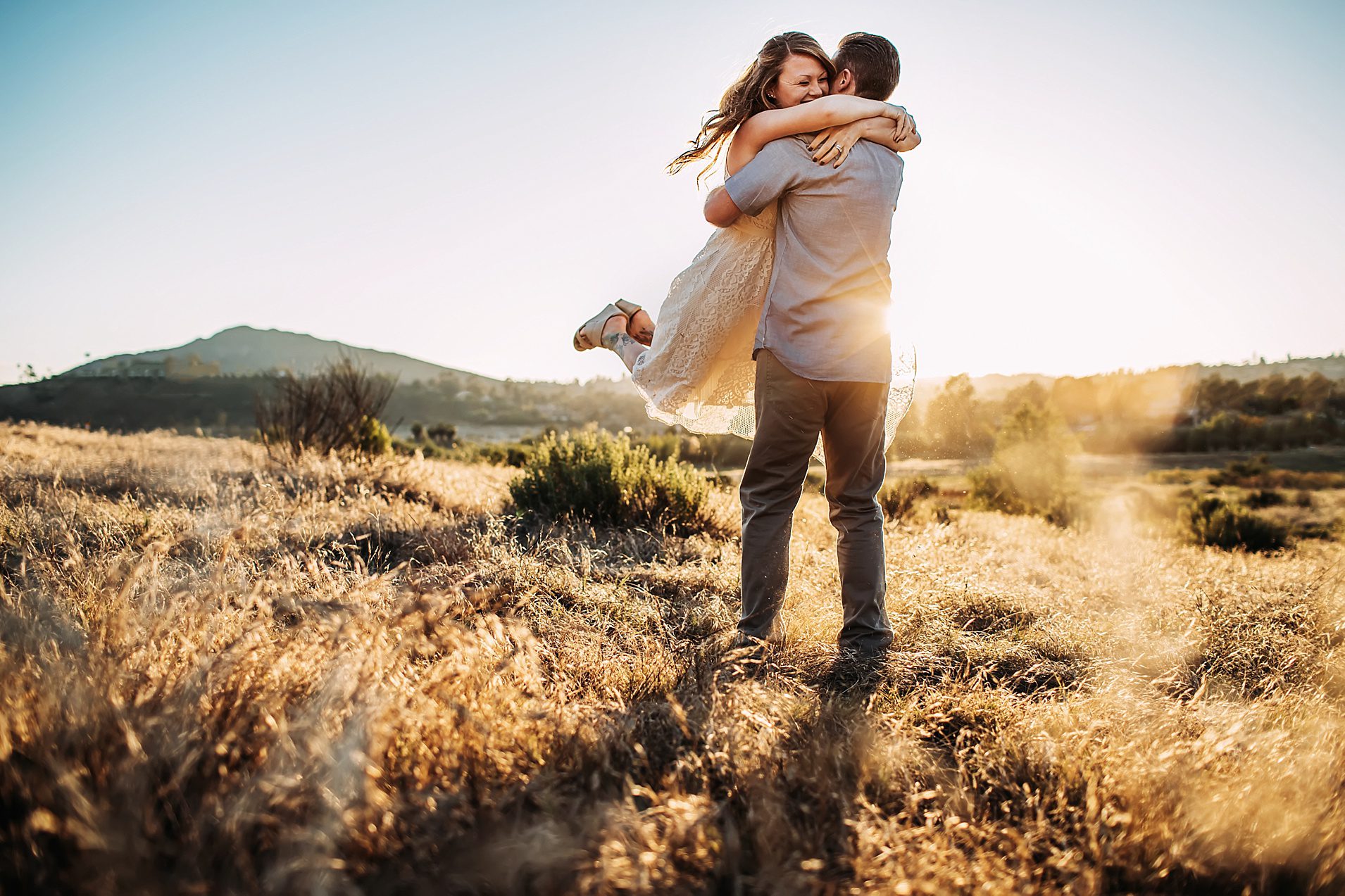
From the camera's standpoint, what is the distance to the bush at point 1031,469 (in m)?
13.2

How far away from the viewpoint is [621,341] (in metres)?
2.95

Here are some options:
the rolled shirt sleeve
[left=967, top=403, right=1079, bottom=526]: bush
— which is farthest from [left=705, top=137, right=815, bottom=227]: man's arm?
[left=967, top=403, right=1079, bottom=526]: bush

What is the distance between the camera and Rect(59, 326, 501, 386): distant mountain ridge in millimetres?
Answer: 53250

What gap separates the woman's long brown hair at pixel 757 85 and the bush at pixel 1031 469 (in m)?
11.9

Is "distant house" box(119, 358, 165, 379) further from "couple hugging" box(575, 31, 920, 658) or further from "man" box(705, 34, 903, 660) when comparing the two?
"man" box(705, 34, 903, 660)

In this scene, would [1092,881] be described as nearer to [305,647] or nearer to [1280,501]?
[305,647]

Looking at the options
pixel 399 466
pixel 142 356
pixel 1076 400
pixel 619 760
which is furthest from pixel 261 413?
pixel 142 356

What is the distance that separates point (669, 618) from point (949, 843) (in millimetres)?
1578

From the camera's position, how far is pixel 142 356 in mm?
72500

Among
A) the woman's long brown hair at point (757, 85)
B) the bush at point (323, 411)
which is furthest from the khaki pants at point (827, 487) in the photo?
the bush at point (323, 411)

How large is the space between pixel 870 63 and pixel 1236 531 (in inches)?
396

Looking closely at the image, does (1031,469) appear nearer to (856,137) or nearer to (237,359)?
(856,137)

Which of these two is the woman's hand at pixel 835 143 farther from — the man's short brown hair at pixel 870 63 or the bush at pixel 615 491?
the bush at pixel 615 491

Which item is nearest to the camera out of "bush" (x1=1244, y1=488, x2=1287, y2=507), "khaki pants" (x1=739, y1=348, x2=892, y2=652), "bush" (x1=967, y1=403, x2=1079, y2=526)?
"khaki pants" (x1=739, y1=348, x2=892, y2=652)
